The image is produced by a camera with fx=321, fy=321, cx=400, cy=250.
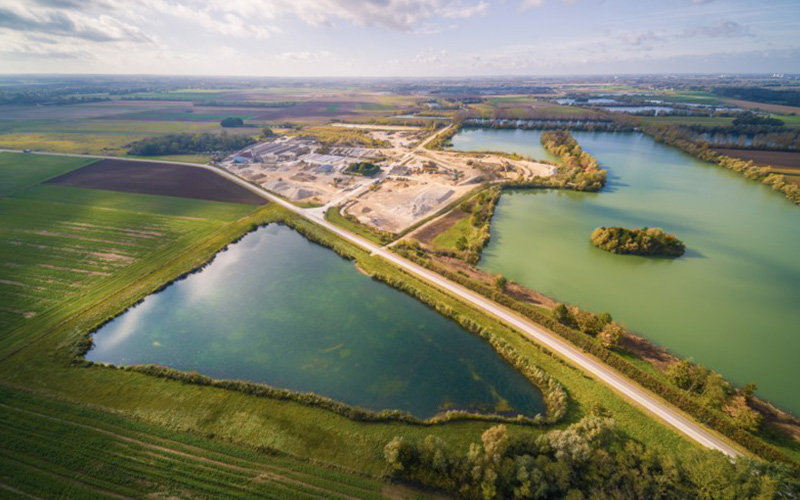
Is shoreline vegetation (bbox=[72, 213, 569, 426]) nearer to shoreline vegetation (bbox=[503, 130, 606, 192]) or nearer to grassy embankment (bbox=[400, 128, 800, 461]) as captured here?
grassy embankment (bbox=[400, 128, 800, 461])

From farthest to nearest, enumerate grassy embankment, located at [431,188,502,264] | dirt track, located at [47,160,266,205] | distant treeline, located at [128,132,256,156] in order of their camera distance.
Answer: distant treeline, located at [128,132,256,156] → dirt track, located at [47,160,266,205] → grassy embankment, located at [431,188,502,264]

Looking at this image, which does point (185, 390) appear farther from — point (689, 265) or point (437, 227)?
point (689, 265)

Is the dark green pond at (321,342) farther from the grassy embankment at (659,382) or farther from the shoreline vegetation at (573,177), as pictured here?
the shoreline vegetation at (573,177)

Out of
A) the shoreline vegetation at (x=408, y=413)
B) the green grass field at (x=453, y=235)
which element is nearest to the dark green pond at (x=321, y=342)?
the shoreline vegetation at (x=408, y=413)

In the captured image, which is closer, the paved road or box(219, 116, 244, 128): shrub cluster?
the paved road


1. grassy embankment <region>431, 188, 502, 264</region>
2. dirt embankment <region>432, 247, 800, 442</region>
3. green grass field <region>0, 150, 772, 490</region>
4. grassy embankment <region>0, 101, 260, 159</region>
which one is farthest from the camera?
grassy embankment <region>0, 101, 260, 159</region>

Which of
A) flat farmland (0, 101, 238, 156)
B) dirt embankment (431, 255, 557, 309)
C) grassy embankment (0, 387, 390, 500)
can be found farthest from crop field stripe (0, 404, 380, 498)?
flat farmland (0, 101, 238, 156)
